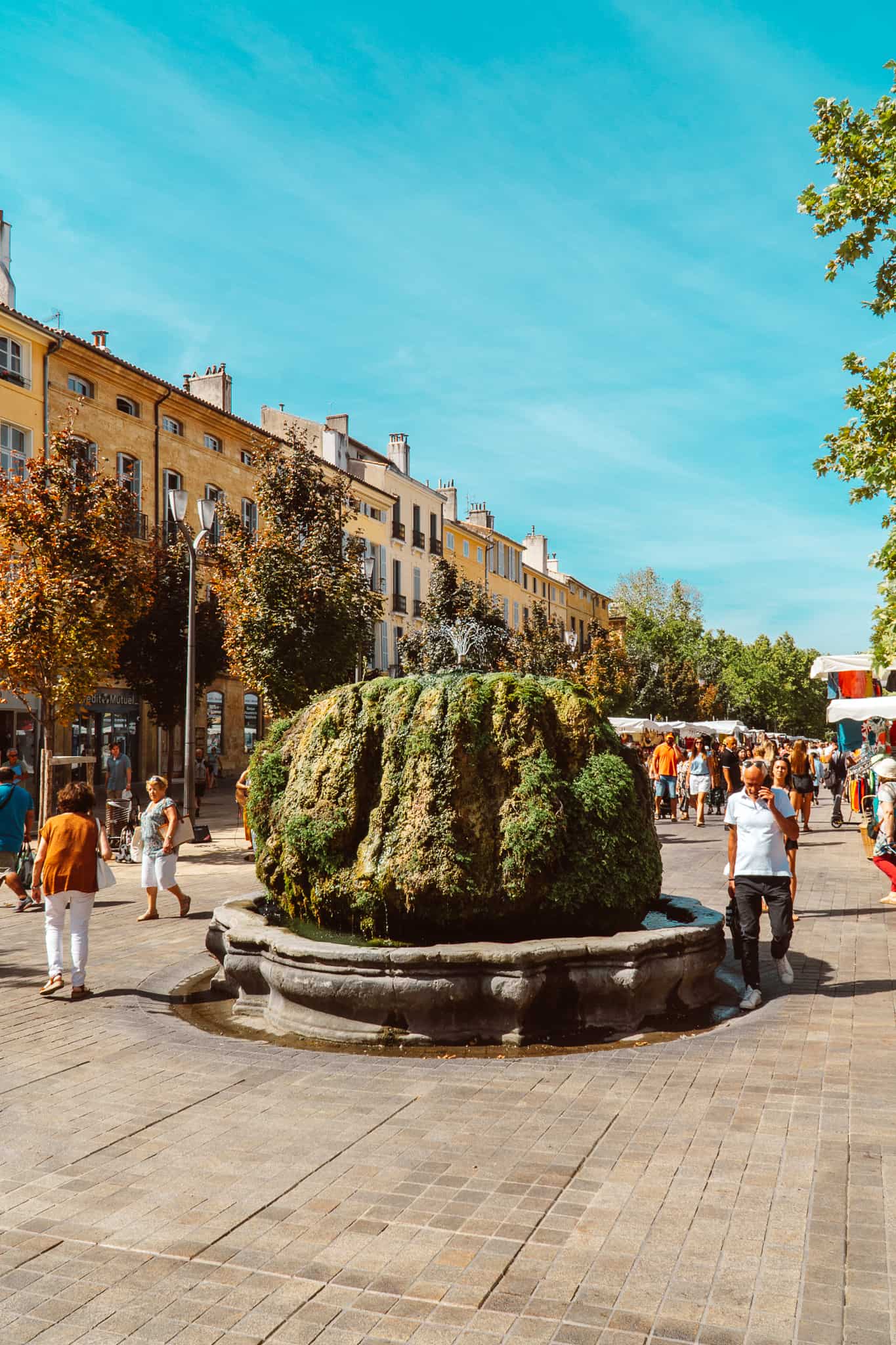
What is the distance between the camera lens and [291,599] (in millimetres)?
17469

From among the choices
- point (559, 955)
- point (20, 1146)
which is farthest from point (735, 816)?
point (20, 1146)

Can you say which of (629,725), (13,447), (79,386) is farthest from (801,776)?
(79,386)

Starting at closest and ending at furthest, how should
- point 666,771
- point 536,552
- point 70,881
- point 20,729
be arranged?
point 70,881 → point 666,771 → point 20,729 → point 536,552

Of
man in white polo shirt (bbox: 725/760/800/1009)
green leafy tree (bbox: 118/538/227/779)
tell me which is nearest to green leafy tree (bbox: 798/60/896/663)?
man in white polo shirt (bbox: 725/760/800/1009)

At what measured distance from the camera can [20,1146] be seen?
468cm

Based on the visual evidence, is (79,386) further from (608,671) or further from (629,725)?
(608,671)

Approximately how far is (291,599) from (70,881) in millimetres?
10094

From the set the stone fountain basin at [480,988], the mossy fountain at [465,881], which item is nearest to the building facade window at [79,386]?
the mossy fountain at [465,881]

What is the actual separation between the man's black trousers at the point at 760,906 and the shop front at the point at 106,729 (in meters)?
22.5

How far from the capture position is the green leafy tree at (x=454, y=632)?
32.8 meters

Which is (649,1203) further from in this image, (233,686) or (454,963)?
(233,686)

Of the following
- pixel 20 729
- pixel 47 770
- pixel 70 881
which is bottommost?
pixel 70 881

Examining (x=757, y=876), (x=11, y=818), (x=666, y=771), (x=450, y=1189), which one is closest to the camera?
(x=450, y=1189)

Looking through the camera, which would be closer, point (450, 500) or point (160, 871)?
point (160, 871)
